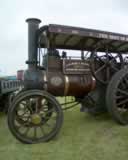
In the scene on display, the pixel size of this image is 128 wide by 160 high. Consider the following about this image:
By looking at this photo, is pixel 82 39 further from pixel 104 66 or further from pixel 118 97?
pixel 118 97

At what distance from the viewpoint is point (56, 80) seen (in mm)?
3941

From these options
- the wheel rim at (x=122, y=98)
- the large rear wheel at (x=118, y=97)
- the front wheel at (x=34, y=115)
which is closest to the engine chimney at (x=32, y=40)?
the front wheel at (x=34, y=115)

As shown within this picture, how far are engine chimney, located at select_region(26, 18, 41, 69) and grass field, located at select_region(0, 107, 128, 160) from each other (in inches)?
50.6

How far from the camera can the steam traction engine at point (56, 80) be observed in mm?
3576

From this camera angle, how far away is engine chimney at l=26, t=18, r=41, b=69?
405 centimetres

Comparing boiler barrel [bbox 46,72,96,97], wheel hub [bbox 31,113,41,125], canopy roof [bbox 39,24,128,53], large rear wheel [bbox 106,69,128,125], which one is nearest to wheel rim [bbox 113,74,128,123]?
large rear wheel [bbox 106,69,128,125]

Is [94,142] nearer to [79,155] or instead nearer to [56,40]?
[79,155]

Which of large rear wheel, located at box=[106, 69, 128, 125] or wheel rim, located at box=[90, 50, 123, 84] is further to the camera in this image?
wheel rim, located at box=[90, 50, 123, 84]

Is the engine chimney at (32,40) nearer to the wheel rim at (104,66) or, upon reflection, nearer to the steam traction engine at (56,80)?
the steam traction engine at (56,80)

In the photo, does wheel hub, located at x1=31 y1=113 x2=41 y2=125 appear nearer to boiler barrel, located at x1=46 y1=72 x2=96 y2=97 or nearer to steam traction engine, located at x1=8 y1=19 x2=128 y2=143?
steam traction engine, located at x1=8 y1=19 x2=128 y2=143

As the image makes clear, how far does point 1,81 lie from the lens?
18.3 feet

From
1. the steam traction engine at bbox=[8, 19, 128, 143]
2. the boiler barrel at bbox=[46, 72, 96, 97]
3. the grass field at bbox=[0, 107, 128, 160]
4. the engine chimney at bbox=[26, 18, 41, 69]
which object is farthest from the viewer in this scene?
the engine chimney at bbox=[26, 18, 41, 69]

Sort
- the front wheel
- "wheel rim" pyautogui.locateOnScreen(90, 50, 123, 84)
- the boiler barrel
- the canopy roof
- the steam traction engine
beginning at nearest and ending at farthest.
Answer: the front wheel < the steam traction engine < the canopy roof < the boiler barrel < "wheel rim" pyautogui.locateOnScreen(90, 50, 123, 84)

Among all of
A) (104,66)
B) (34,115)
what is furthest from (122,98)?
(34,115)
